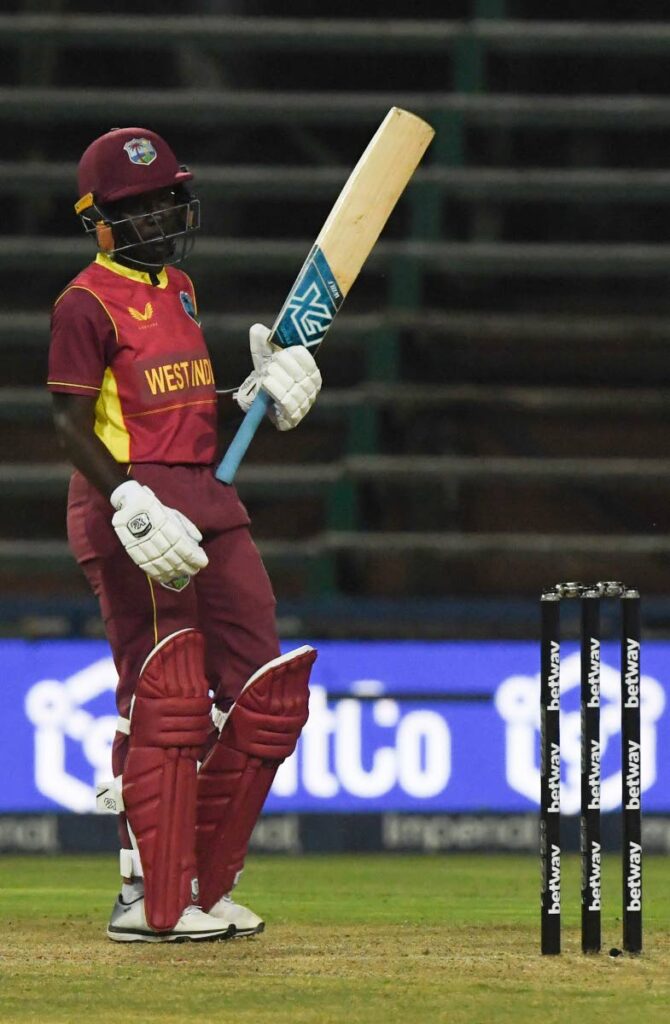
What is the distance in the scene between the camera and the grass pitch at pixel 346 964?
3395 millimetres

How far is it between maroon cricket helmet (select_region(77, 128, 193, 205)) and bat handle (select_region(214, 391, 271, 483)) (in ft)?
1.67

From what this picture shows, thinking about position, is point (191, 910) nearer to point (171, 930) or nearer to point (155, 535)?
point (171, 930)

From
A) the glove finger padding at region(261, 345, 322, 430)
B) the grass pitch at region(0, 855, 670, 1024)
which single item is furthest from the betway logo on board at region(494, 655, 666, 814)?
the glove finger padding at region(261, 345, 322, 430)

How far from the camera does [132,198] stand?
435cm

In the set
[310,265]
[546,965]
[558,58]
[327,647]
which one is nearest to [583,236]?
[558,58]

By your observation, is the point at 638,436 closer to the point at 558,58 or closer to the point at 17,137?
the point at 558,58

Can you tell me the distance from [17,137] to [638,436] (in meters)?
3.82

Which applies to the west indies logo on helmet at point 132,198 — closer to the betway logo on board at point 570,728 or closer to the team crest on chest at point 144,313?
the team crest on chest at point 144,313

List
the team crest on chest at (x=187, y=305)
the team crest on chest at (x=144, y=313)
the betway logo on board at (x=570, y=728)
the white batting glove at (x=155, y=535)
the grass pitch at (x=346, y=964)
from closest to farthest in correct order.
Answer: the grass pitch at (x=346, y=964) → the white batting glove at (x=155, y=535) → the team crest on chest at (x=144, y=313) → the team crest on chest at (x=187, y=305) → the betway logo on board at (x=570, y=728)

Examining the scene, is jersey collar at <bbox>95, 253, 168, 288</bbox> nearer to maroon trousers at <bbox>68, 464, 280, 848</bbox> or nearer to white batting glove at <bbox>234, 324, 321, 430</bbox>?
white batting glove at <bbox>234, 324, 321, 430</bbox>

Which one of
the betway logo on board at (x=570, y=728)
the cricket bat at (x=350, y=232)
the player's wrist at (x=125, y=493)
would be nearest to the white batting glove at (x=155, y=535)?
the player's wrist at (x=125, y=493)

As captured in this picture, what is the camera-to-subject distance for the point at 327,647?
263 inches

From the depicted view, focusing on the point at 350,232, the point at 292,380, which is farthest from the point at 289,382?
the point at 350,232

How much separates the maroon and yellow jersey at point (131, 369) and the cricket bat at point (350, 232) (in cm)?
22
